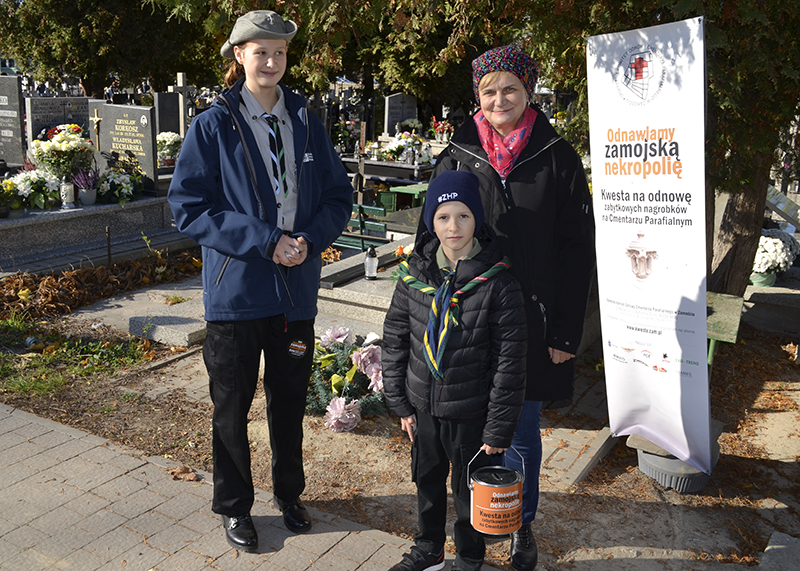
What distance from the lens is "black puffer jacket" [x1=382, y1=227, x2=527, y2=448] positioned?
2.85m

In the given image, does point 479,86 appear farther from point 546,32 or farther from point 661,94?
point 546,32

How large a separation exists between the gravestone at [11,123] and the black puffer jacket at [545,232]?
1015 cm

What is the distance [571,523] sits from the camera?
386 cm

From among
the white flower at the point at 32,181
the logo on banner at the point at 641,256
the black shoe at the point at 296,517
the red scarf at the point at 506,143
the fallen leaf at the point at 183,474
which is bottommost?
the black shoe at the point at 296,517

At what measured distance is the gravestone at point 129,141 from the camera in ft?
34.1

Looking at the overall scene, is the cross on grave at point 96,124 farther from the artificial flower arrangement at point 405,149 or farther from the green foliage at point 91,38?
the green foliage at point 91,38

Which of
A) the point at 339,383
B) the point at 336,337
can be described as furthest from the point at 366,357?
the point at 336,337

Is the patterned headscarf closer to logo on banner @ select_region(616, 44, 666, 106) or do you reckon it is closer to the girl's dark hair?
logo on banner @ select_region(616, 44, 666, 106)

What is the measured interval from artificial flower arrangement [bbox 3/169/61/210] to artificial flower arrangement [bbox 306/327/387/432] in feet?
17.8

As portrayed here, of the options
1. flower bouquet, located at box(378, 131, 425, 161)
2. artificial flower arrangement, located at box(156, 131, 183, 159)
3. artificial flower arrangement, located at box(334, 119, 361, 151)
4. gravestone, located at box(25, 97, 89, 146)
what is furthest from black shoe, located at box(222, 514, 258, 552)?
artificial flower arrangement, located at box(334, 119, 361, 151)

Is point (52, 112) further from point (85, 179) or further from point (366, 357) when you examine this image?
point (366, 357)

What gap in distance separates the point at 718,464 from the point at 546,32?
3.26 m

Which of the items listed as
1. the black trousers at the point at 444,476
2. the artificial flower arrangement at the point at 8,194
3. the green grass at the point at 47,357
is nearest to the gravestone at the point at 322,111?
the artificial flower arrangement at the point at 8,194

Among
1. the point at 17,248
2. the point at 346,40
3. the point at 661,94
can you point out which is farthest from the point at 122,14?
the point at 661,94
